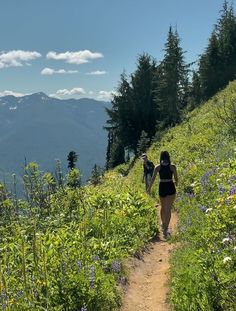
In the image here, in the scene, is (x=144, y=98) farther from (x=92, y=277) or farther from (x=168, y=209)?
(x=92, y=277)

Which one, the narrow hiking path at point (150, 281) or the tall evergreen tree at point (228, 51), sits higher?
the tall evergreen tree at point (228, 51)

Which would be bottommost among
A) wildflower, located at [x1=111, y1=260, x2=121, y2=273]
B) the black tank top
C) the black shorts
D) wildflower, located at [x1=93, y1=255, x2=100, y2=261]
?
wildflower, located at [x1=111, y1=260, x2=121, y2=273]

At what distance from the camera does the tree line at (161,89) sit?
59.5 metres

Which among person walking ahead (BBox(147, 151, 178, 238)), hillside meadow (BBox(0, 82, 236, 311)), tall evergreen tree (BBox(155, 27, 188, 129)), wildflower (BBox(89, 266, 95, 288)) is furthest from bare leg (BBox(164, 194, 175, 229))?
tall evergreen tree (BBox(155, 27, 188, 129))

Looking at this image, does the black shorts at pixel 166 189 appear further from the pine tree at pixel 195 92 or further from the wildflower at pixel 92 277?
the pine tree at pixel 195 92

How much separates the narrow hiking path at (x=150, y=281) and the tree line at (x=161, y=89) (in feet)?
153

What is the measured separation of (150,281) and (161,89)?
166 feet

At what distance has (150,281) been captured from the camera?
9641mm

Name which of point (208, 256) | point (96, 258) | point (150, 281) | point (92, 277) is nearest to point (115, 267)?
point (96, 258)

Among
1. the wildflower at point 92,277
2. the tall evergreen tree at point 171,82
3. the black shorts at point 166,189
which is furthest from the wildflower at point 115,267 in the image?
the tall evergreen tree at point 171,82

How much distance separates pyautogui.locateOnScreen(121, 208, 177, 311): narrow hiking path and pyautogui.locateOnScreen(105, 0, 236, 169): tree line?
4653 cm

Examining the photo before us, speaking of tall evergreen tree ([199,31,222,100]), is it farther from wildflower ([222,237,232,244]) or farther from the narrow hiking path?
wildflower ([222,237,232,244])

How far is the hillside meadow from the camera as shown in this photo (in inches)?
266

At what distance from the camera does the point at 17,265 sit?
817 centimetres
